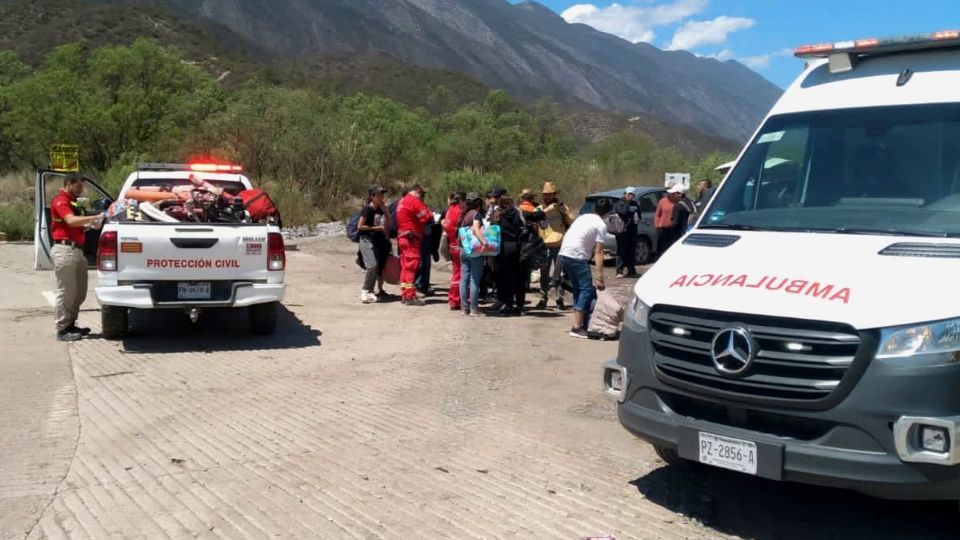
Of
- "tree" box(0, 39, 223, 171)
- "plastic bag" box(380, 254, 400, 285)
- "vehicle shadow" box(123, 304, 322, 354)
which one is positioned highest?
"tree" box(0, 39, 223, 171)

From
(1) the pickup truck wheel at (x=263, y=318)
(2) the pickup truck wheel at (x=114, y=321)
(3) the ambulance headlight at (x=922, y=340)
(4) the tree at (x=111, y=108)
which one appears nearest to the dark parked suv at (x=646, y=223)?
(1) the pickup truck wheel at (x=263, y=318)

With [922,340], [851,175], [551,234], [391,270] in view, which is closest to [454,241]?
[391,270]

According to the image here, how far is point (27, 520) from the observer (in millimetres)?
4820

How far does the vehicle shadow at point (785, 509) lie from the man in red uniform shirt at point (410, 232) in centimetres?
741

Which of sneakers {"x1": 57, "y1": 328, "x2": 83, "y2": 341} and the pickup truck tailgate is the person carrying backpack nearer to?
the pickup truck tailgate

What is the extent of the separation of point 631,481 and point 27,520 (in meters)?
3.48

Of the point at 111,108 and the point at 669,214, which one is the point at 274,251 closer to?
the point at 669,214

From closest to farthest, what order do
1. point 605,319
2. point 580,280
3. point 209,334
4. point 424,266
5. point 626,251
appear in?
point 605,319
point 580,280
point 209,334
point 424,266
point 626,251

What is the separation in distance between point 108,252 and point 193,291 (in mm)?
932

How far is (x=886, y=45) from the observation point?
17.9 feet

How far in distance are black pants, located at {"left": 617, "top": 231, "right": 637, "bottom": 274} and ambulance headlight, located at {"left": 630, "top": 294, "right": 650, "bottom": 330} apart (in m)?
11.2

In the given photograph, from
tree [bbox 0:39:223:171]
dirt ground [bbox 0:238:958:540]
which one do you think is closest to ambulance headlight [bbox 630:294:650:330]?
dirt ground [bbox 0:238:958:540]

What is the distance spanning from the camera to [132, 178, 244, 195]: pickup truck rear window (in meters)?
11.4

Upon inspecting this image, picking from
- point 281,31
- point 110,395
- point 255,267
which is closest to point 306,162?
point 255,267
